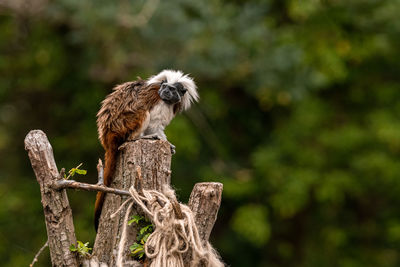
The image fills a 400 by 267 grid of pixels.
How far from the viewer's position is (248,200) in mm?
9992

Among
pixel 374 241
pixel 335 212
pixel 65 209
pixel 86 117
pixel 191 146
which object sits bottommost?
pixel 65 209

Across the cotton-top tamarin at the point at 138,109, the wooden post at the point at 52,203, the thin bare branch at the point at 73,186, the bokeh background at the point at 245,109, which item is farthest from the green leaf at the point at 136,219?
the bokeh background at the point at 245,109

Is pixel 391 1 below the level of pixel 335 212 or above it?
above

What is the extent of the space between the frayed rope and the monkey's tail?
463 mm

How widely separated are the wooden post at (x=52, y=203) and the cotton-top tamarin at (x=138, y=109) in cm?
107

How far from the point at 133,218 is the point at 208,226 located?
37 cm

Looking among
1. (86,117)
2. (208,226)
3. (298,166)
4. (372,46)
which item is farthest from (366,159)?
(208,226)

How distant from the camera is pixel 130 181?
296 cm

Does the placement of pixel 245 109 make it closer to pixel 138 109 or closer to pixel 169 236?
pixel 138 109

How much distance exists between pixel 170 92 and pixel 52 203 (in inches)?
69.6

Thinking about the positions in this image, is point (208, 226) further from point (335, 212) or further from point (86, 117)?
point (335, 212)

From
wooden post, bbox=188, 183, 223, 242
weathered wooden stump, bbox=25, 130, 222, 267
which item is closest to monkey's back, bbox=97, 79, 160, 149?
weathered wooden stump, bbox=25, 130, 222, 267

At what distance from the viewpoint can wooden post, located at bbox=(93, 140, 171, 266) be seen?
2.89 metres

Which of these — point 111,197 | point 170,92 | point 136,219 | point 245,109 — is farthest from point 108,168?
point 245,109
